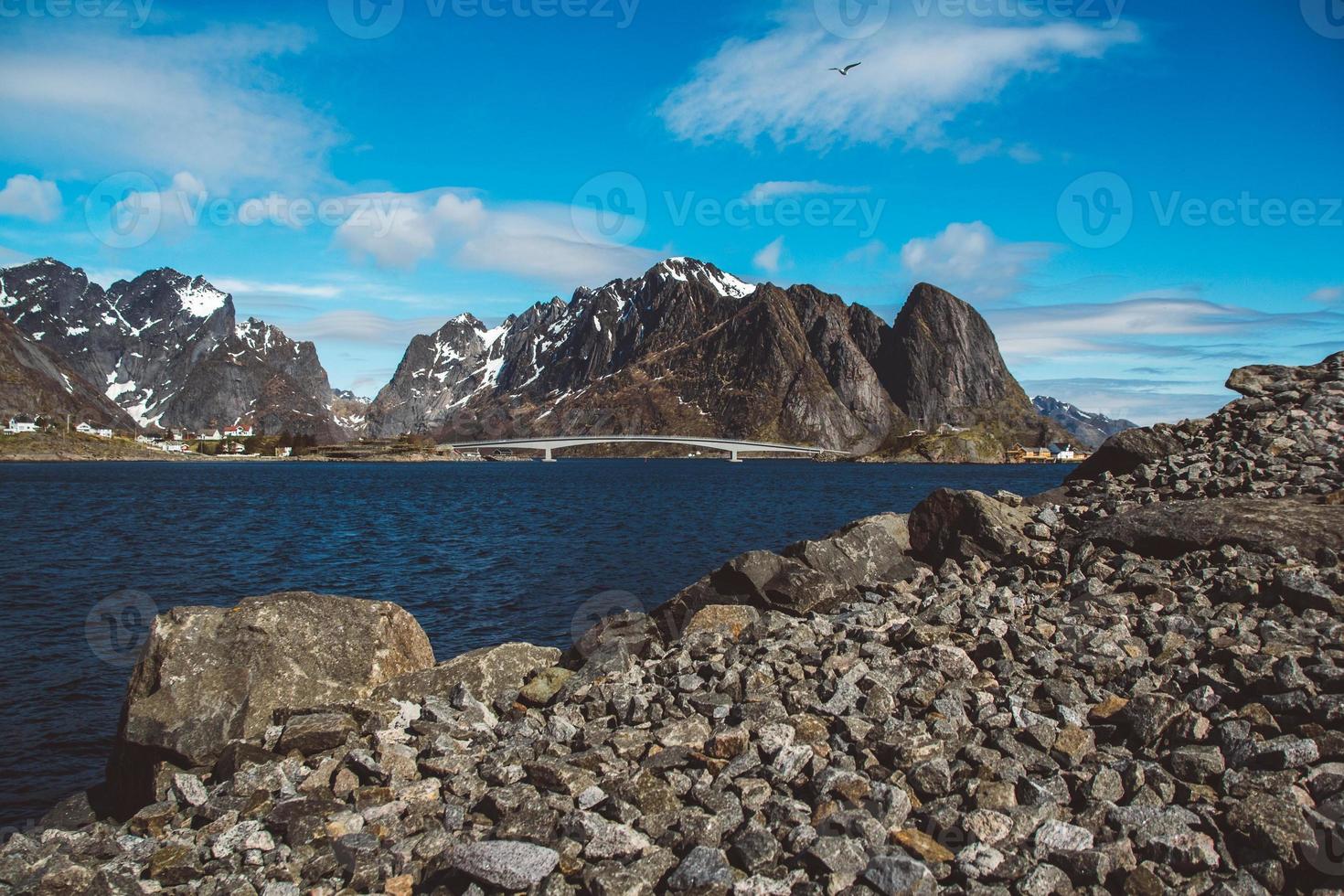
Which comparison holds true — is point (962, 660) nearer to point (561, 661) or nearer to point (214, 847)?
point (561, 661)

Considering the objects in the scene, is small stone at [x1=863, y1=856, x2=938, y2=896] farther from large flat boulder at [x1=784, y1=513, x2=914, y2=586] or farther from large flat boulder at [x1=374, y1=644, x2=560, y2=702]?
large flat boulder at [x1=784, y1=513, x2=914, y2=586]

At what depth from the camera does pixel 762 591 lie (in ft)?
60.1

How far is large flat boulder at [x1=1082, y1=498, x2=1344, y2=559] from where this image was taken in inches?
648

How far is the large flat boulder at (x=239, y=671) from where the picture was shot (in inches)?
475

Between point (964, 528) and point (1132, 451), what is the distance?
10.4 metres

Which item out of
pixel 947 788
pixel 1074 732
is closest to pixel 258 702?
pixel 947 788

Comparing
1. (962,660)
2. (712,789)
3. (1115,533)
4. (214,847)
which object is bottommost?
(214,847)

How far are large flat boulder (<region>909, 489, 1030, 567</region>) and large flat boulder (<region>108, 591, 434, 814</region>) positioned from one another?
13.7m

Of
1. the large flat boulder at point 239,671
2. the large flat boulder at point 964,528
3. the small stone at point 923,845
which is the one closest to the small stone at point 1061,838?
the small stone at point 923,845

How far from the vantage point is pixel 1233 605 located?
14312 millimetres

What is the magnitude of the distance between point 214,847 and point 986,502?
18448 mm

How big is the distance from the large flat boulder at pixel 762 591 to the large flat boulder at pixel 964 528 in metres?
4.08

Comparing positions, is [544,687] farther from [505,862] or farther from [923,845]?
[923,845]
